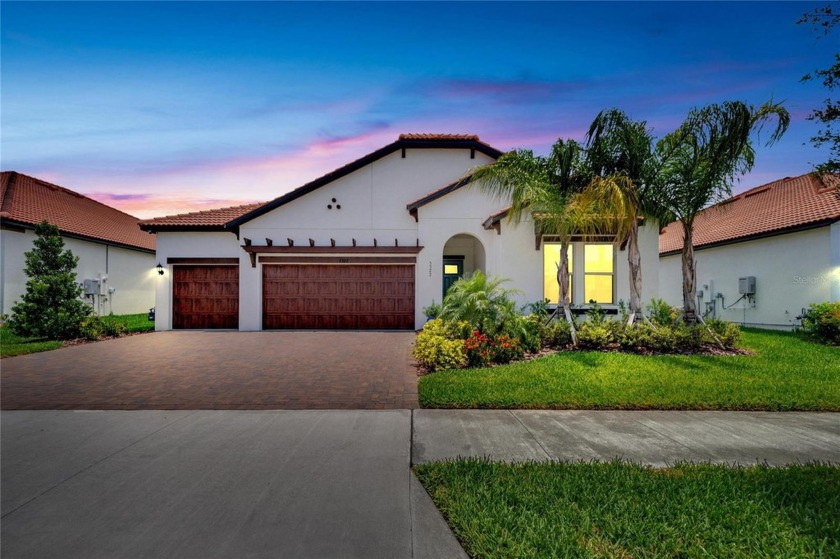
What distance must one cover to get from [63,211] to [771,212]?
31769 millimetres

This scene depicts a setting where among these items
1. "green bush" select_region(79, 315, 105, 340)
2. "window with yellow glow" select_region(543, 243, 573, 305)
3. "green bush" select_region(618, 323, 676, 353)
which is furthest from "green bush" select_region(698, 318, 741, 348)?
"green bush" select_region(79, 315, 105, 340)

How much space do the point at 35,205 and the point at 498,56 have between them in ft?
67.9

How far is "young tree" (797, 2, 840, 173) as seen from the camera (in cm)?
659

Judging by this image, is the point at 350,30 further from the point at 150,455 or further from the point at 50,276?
the point at 50,276

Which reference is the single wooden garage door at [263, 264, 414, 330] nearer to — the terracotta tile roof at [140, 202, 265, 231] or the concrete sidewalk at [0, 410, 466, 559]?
the terracotta tile roof at [140, 202, 265, 231]

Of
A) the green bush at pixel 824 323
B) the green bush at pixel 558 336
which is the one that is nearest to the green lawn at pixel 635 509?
the green bush at pixel 558 336

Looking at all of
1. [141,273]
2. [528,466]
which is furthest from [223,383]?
[141,273]

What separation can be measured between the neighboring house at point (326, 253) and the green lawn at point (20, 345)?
3750 millimetres

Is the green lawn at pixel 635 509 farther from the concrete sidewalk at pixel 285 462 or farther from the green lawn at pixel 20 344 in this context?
the green lawn at pixel 20 344

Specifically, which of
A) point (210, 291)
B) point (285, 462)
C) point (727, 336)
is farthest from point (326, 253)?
point (727, 336)

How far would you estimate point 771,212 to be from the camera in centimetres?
1592

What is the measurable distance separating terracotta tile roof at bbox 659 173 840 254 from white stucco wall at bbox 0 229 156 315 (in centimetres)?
2352

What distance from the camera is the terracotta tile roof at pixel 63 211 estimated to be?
637 inches

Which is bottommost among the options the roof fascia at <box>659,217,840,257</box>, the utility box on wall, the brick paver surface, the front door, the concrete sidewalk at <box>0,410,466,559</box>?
the brick paver surface
